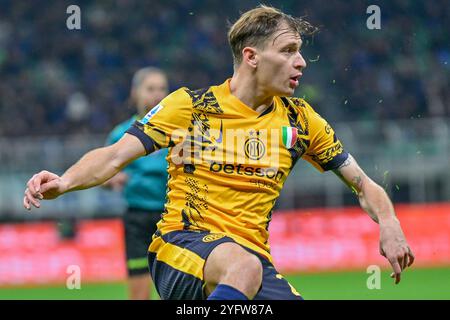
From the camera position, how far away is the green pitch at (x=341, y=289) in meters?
10.9

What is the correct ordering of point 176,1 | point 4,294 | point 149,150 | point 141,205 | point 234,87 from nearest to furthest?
point 149,150 → point 234,87 → point 141,205 → point 4,294 → point 176,1

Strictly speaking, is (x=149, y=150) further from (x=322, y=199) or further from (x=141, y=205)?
(x=322, y=199)

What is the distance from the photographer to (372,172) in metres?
15.8

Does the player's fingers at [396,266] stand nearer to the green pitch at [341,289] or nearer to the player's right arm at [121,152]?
the player's right arm at [121,152]

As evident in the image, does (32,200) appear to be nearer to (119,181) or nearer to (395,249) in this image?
(395,249)

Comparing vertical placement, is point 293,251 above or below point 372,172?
below

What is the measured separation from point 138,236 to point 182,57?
10.9 metres

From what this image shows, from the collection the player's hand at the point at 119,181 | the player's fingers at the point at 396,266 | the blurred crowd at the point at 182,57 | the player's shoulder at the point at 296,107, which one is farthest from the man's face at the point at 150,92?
the blurred crowd at the point at 182,57

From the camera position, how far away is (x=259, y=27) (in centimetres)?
502

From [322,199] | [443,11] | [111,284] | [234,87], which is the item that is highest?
[443,11]

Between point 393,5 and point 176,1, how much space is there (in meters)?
4.68

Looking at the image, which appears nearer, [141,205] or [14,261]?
[141,205]

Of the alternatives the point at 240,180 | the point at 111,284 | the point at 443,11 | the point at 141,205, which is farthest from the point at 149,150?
the point at 443,11

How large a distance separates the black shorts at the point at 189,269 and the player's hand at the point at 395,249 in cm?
50
